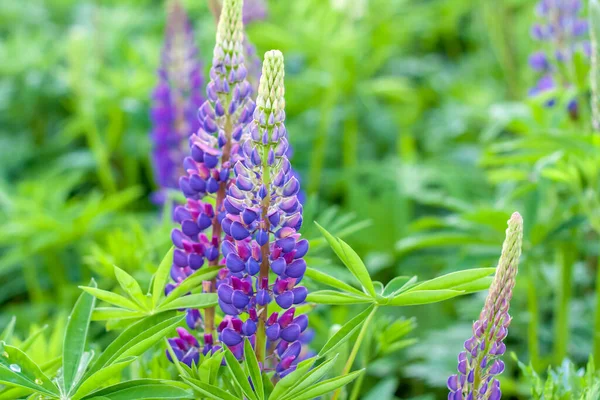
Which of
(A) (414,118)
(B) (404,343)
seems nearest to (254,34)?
(A) (414,118)

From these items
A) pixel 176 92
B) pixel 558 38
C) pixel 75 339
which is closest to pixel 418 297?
pixel 75 339

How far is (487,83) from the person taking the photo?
4004mm

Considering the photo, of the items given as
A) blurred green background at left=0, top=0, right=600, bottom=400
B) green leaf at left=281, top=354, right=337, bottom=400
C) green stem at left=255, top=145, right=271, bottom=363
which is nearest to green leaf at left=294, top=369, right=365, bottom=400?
green leaf at left=281, top=354, right=337, bottom=400

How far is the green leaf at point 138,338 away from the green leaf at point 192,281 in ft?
0.11

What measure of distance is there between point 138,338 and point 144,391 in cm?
10

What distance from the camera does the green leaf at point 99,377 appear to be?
1.10 meters

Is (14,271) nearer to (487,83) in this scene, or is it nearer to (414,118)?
(414,118)

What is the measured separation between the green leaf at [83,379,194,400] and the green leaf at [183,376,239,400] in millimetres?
19

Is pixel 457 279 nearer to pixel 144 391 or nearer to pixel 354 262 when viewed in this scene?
pixel 354 262

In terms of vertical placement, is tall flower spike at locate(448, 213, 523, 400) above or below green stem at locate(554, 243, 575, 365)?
above

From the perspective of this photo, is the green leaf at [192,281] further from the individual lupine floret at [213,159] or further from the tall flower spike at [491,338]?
the tall flower spike at [491,338]

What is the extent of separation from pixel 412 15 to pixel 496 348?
12.1 feet

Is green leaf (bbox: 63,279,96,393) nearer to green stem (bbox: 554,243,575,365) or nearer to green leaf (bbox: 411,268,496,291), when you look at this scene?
green leaf (bbox: 411,268,496,291)

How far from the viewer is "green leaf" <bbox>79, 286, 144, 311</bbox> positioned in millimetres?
1211
